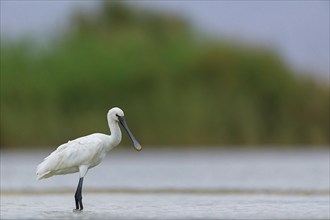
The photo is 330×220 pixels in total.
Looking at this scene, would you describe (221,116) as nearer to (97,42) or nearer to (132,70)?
(132,70)

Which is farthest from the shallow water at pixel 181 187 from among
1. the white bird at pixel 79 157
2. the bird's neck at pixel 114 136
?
the bird's neck at pixel 114 136

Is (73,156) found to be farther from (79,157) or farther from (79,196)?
(79,196)

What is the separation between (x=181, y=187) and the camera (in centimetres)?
2070

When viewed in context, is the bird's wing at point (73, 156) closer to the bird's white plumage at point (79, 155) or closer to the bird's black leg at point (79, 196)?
the bird's white plumage at point (79, 155)

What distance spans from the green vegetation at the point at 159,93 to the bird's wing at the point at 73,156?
1509cm

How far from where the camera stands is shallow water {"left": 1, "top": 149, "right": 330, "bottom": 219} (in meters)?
15.5

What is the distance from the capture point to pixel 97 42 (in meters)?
36.4

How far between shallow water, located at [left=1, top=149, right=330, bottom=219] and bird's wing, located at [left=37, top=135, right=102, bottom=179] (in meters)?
0.58

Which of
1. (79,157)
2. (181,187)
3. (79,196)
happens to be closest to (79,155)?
(79,157)

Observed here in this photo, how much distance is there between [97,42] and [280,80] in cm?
602

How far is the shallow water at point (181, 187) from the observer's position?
15.5 m

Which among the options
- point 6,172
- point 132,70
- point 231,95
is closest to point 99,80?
point 132,70

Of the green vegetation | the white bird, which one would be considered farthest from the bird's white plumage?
the green vegetation

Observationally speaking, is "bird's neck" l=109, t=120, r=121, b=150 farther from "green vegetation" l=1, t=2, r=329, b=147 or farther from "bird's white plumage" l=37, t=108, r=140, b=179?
"green vegetation" l=1, t=2, r=329, b=147
